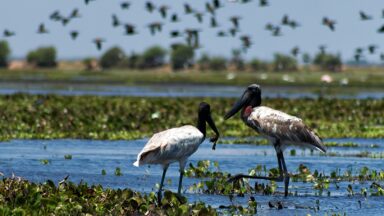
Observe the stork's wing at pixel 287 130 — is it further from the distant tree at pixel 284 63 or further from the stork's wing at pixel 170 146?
the distant tree at pixel 284 63

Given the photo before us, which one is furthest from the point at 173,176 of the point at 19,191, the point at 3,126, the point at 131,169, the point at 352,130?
the point at 352,130

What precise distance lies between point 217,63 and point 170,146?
5277 inches

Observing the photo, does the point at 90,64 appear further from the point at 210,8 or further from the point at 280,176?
the point at 280,176

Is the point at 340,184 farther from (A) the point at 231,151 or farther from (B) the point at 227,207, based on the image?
(A) the point at 231,151

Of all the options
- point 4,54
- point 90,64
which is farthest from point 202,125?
point 90,64

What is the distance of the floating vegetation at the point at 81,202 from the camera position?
14.1 metres

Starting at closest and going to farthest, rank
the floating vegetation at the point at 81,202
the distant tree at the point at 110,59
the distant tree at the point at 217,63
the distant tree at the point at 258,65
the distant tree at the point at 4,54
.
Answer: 1. the floating vegetation at the point at 81,202
2. the distant tree at the point at 4,54
3. the distant tree at the point at 217,63
4. the distant tree at the point at 110,59
5. the distant tree at the point at 258,65

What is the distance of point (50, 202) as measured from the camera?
14.1m

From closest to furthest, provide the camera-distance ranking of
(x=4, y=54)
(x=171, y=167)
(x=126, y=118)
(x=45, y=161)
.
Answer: (x=45, y=161)
(x=171, y=167)
(x=126, y=118)
(x=4, y=54)

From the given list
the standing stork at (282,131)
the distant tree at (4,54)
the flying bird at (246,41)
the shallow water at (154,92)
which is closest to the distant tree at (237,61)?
the distant tree at (4,54)

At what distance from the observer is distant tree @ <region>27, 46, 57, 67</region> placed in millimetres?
144750

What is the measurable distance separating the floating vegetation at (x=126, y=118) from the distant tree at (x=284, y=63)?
115m

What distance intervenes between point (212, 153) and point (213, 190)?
7.97 meters

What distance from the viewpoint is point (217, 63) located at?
149500 millimetres
